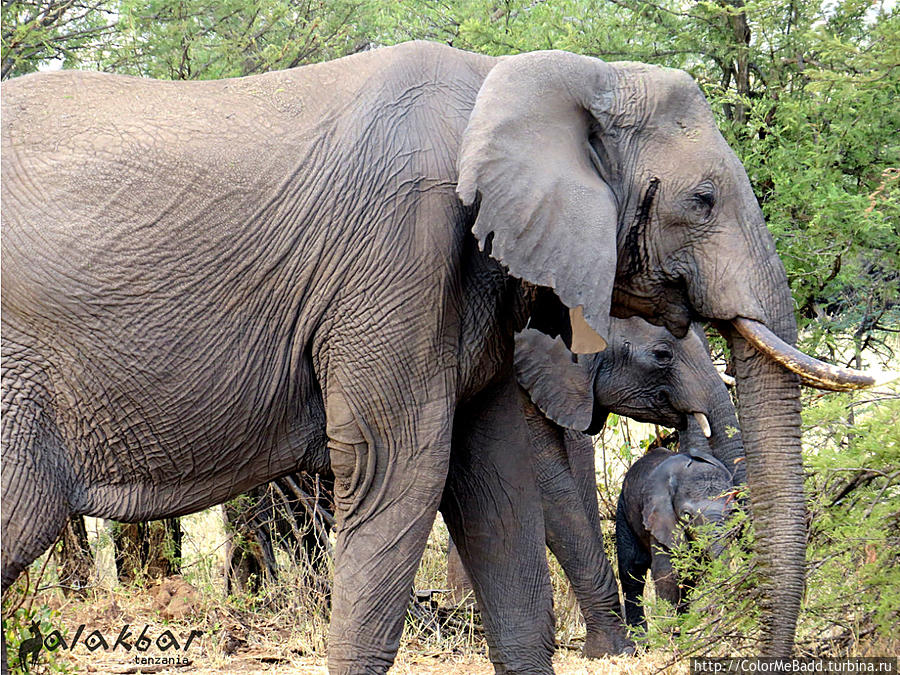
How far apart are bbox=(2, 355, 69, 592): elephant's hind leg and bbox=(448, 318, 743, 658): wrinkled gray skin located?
12.7 ft

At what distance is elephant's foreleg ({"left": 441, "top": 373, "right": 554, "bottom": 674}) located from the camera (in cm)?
477

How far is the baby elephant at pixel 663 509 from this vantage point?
284 inches

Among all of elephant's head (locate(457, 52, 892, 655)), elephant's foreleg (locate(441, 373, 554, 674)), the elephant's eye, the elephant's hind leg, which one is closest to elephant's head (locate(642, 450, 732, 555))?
elephant's foreleg (locate(441, 373, 554, 674))

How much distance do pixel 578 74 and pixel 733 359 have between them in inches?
44.4

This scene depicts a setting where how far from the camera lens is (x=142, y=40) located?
8633mm

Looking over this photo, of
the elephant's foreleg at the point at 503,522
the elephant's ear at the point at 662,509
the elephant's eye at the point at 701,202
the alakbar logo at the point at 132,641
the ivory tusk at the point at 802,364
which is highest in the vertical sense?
the elephant's eye at the point at 701,202

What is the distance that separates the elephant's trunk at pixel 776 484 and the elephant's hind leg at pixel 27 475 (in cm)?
234

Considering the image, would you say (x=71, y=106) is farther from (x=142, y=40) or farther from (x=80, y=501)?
(x=142, y=40)

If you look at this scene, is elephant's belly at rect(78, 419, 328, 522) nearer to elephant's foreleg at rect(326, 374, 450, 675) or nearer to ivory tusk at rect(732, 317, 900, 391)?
elephant's foreleg at rect(326, 374, 450, 675)

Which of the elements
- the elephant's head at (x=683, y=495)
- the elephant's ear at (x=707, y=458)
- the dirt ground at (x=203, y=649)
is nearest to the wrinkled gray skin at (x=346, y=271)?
the dirt ground at (x=203, y=649)

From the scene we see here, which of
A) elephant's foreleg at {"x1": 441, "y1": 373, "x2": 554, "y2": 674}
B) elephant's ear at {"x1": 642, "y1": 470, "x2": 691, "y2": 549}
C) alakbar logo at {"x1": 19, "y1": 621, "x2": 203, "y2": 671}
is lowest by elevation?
alakbar logo at {"x1": 19, "y1": 621, "x2": 203, "y2": 671}

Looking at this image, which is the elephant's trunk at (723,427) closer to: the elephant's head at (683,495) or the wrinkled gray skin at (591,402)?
the wrinkled gray skin at (591,402)

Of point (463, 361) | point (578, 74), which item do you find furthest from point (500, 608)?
point (578, 74)

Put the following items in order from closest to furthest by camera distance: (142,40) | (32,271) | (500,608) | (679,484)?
(32,271)
(500,608)
(679,484)
(142,40)
